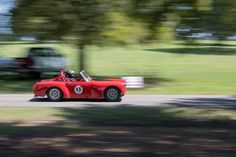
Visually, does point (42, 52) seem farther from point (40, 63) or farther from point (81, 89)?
point (81, 89)

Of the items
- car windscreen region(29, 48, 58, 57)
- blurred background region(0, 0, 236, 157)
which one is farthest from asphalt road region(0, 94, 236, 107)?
car windscreen region(29, 48, 58, 57)

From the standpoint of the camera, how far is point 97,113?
1416 cm

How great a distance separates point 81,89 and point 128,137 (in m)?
10.2

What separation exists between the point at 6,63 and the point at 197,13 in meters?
21.4

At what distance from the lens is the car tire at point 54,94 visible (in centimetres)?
1916

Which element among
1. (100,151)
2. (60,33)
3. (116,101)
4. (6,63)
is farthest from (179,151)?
(6,63)

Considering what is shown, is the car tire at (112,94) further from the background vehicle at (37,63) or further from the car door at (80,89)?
the background vehicle at (37,63)

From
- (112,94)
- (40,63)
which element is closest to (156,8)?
(112,94)

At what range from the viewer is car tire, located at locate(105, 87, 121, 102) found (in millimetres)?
18969

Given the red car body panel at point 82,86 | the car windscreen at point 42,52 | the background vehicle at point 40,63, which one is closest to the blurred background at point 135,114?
the red car body panel at point 82,86

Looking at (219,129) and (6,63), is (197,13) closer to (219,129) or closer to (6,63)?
(219,129)

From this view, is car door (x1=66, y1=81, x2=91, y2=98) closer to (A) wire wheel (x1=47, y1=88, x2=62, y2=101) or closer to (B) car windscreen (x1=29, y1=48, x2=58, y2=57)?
(A) wire wheel (x1=47, y1=88, x2=62, y2=101)

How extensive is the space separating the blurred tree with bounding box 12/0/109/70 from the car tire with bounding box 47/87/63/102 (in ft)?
6.88

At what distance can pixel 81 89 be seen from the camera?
1909cm
